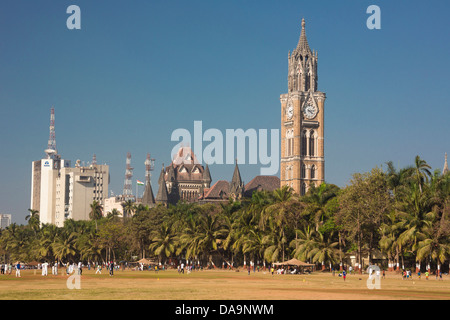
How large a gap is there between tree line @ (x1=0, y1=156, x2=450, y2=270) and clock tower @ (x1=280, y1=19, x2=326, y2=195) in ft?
143

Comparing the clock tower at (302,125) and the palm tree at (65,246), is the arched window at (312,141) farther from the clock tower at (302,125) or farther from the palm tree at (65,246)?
the palm tree at (65,246)

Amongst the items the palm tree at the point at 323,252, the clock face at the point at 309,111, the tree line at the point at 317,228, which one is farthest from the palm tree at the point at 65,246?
the clock face at the point at 309,111

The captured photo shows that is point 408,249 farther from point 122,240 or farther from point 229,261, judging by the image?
point 122,240

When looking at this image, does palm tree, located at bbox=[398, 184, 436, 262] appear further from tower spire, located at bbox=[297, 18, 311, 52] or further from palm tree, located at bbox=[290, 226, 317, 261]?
tower spire, located at bbox=[297, 18, 311, 52]

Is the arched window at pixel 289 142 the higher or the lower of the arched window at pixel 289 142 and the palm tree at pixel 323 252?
the higher

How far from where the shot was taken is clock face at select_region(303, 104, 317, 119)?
182 m

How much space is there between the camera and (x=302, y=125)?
7136 inches

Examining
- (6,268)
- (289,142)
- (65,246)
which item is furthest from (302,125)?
(6,268)

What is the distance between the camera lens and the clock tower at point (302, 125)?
17825 cm

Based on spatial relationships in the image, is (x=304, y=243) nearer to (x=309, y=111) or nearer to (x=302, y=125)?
(x=302, y=125)

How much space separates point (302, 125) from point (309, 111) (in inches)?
179

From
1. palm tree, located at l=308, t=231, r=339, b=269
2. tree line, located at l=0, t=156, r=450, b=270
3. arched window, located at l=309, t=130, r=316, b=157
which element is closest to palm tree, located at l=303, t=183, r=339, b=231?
tree line, located at l=0, t=156, r=450, b=270
